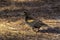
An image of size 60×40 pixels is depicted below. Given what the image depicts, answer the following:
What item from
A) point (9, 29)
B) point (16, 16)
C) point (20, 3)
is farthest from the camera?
point (20, 3)

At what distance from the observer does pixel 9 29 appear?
14.1 ft

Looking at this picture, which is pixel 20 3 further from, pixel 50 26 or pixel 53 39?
pixel 53 39

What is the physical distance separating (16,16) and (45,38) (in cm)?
119

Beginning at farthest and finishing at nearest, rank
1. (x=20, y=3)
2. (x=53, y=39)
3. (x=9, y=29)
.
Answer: (x=20, y=3) → (x=9, y=29) → (x=53, y=39)

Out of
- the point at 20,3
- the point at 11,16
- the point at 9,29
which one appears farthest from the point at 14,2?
the point at 9,29

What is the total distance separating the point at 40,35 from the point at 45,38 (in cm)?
14

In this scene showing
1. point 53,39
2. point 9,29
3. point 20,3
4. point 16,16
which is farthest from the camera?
point 20,3

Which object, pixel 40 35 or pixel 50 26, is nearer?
pixel 40 35

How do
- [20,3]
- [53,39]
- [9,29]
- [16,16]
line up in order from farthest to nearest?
1. [20,3]
2. [16,16]
3. [9,29]
4. [53,39]

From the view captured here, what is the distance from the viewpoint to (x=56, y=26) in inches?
176

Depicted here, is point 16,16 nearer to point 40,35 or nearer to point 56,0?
point 40,35

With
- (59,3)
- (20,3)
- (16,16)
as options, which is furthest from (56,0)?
(16,16)

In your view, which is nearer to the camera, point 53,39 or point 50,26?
point 53,39

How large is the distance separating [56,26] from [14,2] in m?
1.64
